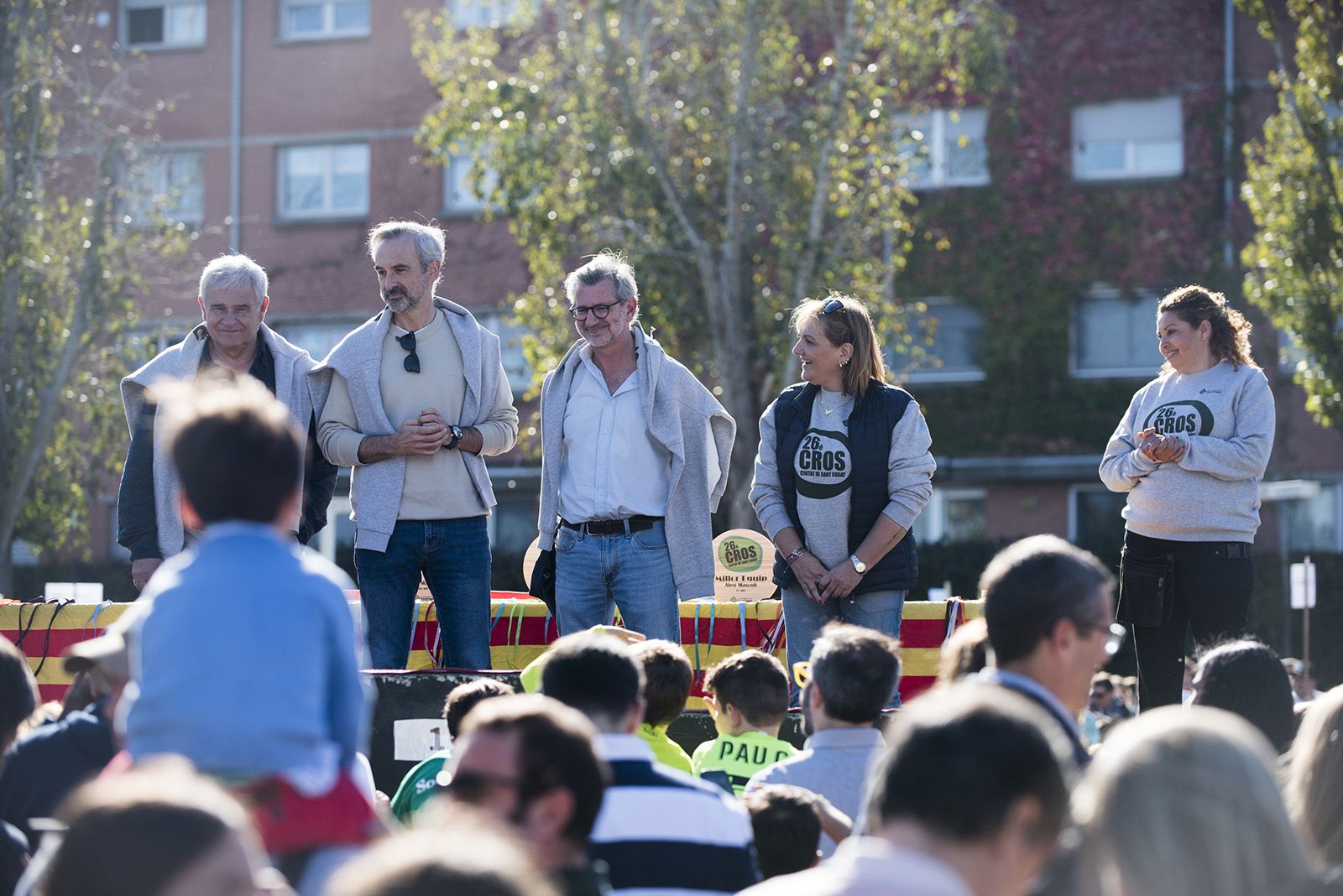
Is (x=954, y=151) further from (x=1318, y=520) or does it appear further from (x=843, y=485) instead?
(x=843, y=485)

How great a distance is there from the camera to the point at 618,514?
6.54m

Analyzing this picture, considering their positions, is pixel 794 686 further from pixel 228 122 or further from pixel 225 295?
pixel 228 122

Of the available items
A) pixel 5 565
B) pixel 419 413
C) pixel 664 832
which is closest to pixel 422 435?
pixel 419 413

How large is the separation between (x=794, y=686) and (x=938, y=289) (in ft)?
56.2

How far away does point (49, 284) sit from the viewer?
2120 cm

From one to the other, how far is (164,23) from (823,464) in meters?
23.7

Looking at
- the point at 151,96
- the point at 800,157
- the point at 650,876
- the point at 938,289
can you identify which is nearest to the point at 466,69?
the point at 800,157

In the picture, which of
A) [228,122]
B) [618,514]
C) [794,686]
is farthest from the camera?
[228,122]

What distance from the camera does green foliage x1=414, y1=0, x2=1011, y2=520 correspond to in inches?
714

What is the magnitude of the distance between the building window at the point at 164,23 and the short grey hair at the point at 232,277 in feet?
73.7

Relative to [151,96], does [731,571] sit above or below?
below

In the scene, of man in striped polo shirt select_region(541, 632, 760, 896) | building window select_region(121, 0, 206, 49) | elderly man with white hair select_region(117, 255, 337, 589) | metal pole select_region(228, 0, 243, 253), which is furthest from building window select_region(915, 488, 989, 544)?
man in striped polo shirt select_region(541, 632, 760, 896)

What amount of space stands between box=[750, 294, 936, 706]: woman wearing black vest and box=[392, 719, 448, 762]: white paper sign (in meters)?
1.42

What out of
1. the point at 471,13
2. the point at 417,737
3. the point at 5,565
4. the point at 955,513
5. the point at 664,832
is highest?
the point at 471,13
